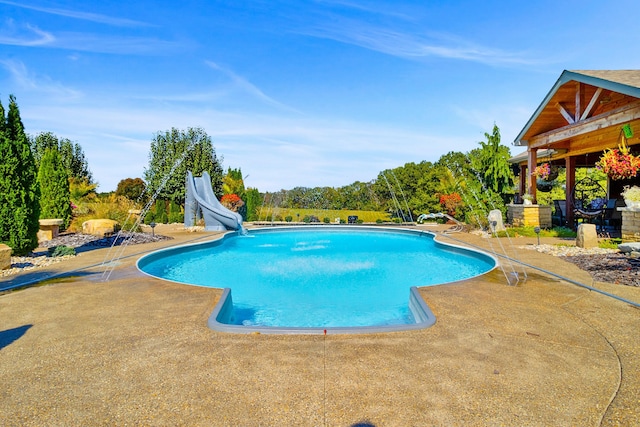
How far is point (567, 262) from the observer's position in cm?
750

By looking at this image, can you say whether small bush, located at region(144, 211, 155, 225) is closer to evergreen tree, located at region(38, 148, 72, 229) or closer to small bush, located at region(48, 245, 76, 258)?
evergreen tree, located at region(38, 148, 72, 229)

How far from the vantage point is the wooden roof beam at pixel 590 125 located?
8836 mm

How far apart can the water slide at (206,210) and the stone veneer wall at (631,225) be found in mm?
13357

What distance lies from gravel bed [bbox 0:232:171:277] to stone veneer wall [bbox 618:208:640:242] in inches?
520

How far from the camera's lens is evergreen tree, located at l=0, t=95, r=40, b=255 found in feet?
25.3

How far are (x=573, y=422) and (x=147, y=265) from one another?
359 inches

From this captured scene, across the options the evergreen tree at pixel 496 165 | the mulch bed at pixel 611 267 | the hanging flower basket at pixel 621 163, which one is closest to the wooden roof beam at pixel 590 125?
the hanging flower basket at pixel 621 163

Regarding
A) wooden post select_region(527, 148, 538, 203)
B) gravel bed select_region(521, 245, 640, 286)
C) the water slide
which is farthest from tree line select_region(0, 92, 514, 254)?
gravel bed select_region(521, 245, 640, 286)

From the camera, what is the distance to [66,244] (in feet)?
36.2

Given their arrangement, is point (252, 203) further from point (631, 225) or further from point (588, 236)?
point (631, 225)

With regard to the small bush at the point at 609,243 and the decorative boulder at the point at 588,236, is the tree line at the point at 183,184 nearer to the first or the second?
the small bush at the point at 609,243

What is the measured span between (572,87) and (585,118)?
47.8 inches

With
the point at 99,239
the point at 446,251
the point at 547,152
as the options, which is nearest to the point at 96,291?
the point at 99,239

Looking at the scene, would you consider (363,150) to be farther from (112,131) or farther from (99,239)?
(99,239)
